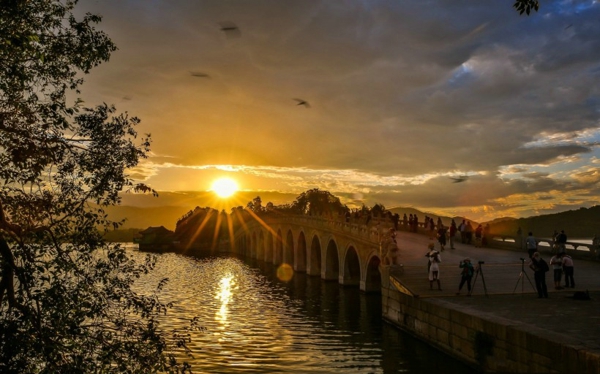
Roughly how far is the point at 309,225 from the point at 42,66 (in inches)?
1839

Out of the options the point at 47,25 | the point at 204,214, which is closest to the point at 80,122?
the point at 47,25

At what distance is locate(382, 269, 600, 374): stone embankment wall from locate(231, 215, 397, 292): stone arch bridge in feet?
22.0

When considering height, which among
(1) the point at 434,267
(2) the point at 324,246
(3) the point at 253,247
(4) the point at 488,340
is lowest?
(3) the point at 253,247

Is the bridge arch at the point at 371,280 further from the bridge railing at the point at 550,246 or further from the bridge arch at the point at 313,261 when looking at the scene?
the bridge arch at the point at 313,261

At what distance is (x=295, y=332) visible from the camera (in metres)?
27.5

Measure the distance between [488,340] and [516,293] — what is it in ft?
22.6

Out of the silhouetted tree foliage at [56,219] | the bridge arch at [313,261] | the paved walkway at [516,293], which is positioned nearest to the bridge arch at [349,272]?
the paved walkway at [516,293]

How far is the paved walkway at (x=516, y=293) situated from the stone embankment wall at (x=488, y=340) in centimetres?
42

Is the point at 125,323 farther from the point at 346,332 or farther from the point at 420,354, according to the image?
the point at 346,332

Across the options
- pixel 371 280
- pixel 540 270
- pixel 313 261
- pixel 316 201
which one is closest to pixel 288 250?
pixel 313 261

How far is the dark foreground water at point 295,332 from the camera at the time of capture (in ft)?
66.6

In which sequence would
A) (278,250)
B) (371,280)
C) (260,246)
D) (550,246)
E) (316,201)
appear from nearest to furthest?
1. (550,246)
2. (371,280)
3. (278,250)
4. (260,246)
5. (316,201)

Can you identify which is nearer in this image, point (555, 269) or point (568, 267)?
point (568, 267)

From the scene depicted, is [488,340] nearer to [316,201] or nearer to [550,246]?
[550,246]
